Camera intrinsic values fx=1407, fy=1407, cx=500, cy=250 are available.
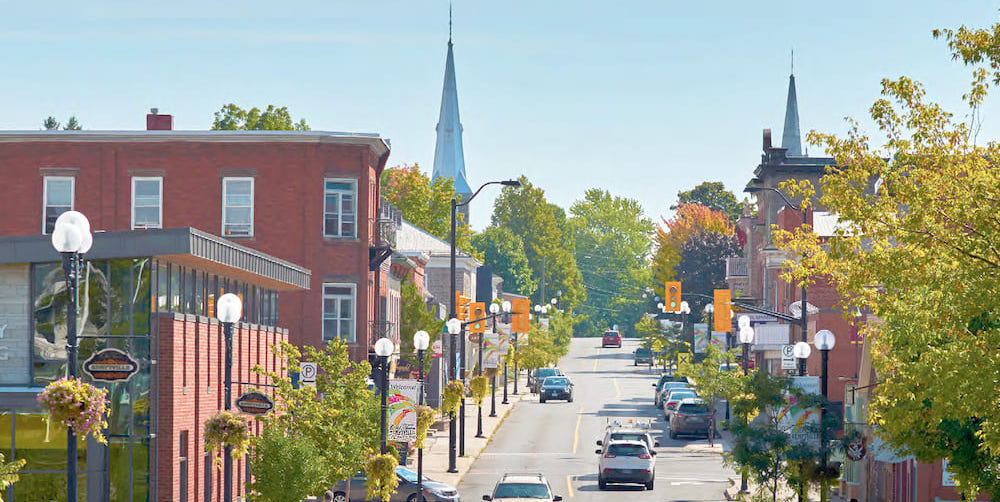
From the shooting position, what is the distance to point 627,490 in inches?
1761

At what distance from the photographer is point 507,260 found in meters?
156

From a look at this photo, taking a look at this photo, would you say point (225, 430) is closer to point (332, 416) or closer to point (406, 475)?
point (332, 416)

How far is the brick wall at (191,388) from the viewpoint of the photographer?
99.1ft

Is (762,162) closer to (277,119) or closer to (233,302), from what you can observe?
(277,119)

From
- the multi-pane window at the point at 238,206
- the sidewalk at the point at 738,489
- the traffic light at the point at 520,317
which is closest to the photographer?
the sidewalk at the point at 738,489

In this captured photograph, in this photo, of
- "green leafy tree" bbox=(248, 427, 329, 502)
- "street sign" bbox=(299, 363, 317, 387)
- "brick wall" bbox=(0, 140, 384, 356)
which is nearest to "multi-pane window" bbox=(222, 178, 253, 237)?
"brick wall" bbox=(0, 140, 384, 356)

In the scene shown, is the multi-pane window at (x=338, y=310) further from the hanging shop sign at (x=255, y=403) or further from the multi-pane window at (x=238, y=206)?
the hanging shop sign at (x=255, y=403)

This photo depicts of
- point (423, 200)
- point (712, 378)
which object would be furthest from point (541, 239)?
point (712, 378)

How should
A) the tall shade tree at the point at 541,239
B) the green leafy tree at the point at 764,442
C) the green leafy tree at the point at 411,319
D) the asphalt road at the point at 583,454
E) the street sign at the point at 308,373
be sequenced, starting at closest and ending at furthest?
the green leafy tree at the point at 764,442 → the street sign at the point at 308,373 → the asphalt road at the point at 583,454 → the green leafy tree at the point at 411,319 → the tall shade tree at the point at 541,239

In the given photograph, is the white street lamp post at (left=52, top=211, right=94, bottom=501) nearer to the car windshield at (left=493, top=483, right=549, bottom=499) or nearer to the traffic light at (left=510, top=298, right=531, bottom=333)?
the car windshield at (left=493, top=483, right=549, bottom=499)

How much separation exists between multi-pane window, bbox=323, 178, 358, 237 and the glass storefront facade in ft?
71.2

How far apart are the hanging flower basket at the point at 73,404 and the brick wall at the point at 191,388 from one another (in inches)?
476

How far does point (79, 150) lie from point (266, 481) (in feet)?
89.4

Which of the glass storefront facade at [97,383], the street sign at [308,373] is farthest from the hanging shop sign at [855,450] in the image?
the street sign at [308,373]
